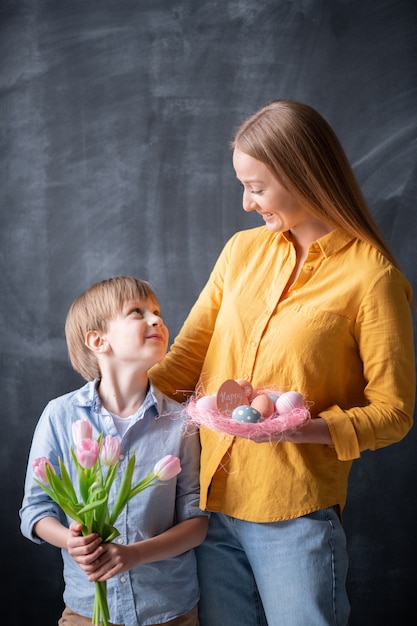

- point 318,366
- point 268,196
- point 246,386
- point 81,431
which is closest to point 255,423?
point 246,386

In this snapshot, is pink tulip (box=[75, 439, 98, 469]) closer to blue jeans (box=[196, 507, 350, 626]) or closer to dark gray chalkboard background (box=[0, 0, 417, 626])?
blue jeans (box=[196, 507, 350, 626])

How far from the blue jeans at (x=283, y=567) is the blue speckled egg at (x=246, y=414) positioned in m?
0.30

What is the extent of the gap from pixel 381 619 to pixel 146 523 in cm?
139

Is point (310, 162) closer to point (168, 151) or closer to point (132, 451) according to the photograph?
point (132, 451)

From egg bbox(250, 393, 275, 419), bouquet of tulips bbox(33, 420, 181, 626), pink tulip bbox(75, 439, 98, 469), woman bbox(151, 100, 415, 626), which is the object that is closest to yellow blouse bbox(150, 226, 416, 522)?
woman bbox(151, 100, 415, 626)

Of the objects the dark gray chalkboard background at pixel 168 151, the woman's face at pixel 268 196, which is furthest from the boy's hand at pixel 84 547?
the dark gray chalkboard background at pixel 168 151

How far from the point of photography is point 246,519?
1.71 metres

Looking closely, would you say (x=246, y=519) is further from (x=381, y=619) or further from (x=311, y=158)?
(x=381, y=619)

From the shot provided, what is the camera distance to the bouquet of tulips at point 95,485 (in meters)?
1.51

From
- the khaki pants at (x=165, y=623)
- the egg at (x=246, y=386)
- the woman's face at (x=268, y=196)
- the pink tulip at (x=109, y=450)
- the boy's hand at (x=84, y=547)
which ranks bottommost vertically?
the khaki pants at (x=165, y=623)

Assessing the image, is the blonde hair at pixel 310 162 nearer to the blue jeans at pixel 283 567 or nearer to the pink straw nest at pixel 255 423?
the pink straw nest at pixel 255 423

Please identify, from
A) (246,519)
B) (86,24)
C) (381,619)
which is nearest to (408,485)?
(381,619)

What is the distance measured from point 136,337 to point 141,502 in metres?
0.37

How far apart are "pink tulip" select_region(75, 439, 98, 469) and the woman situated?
0.34 metres
